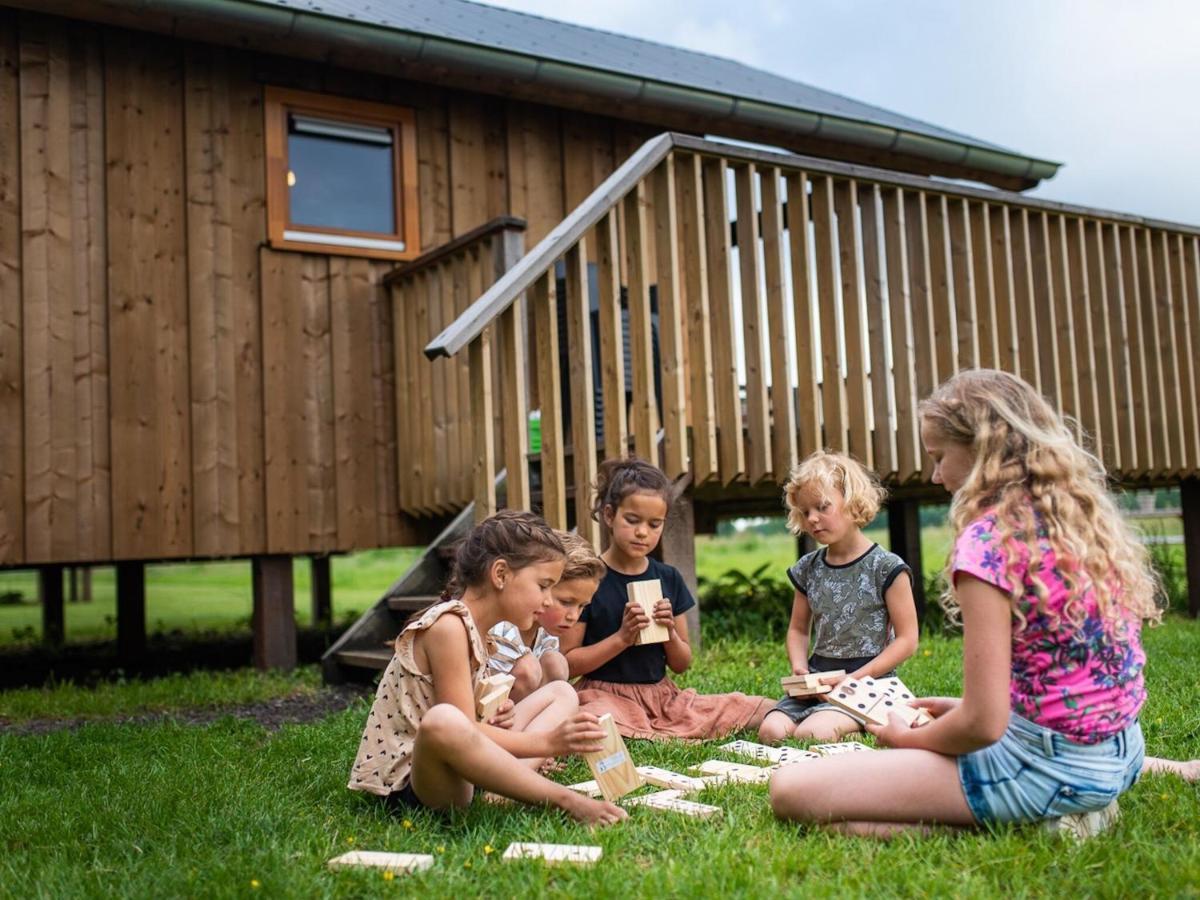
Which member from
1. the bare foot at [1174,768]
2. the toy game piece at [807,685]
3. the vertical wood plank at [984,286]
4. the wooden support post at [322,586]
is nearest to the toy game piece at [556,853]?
the toy game piece at [807,685]

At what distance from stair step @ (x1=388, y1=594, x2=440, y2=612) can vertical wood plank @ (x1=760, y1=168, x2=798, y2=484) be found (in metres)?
1.75

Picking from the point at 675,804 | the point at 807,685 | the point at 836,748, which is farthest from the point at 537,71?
the point at 675,804

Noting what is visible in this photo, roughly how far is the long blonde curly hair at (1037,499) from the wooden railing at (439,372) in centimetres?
379

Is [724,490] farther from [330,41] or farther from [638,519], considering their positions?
[330,41]

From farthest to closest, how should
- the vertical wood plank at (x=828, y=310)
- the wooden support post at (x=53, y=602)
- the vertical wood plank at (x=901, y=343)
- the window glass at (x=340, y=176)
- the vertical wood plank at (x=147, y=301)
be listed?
the wooden support post at (x=53, y=602), the window glass at (x=340, y=176), the vertical wood plank at (x=147, y=301), the vertical wood plank at (x=901, y=343), the vertical wood plank at (x=828, y=310)

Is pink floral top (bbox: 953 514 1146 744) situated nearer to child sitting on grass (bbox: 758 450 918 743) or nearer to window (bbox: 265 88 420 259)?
child sitting on grass (bbox: 758 450 918 743)

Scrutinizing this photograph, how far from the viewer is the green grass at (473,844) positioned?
2293mm

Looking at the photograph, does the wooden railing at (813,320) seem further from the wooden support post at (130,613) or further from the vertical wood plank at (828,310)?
the wooden support post at (130,613)

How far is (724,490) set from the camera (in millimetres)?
6156

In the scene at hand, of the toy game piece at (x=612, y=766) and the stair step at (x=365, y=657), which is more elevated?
the stair step at (x=365, y=657)

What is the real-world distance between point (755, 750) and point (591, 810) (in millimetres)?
961

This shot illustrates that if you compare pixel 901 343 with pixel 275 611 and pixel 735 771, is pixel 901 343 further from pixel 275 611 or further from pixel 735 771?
pixel 275 611

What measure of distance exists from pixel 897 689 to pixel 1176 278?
5413 millimetres

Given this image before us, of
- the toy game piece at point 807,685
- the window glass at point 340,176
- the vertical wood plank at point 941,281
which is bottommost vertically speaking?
the toy game piece at point 807,685
